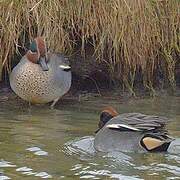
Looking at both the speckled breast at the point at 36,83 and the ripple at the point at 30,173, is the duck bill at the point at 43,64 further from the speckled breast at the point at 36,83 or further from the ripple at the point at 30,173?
the ripple at the point at 30,173

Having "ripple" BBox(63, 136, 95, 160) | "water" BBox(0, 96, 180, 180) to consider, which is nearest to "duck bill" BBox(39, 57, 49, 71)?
"water" BBox(0, 96, 180, 180)

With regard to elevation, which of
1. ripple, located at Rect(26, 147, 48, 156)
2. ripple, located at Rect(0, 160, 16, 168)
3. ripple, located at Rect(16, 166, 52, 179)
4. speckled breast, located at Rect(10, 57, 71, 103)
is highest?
speckled breast, located at Rect(10, 57, 71, 103)

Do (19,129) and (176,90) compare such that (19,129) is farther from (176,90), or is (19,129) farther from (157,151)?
(176,90)

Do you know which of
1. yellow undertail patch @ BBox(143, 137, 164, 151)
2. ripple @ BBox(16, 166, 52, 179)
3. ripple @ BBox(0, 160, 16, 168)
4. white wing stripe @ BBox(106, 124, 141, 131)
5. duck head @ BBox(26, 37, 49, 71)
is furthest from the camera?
duck head @ BBox(26, 37, 49, 71)

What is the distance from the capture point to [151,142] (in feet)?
17.9

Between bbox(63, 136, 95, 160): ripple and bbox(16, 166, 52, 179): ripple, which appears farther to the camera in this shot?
bbox(63, 136, 95, 160): ripple

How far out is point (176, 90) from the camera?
7.78 metres

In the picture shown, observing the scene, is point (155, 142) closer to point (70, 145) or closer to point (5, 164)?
point (70, 145)

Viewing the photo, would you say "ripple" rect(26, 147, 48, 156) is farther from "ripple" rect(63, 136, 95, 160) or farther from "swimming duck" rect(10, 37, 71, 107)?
"swimming duck" rect(10, 37, 71, 107)

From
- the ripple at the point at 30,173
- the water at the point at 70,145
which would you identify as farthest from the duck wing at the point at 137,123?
the ripple at the point at 30,173

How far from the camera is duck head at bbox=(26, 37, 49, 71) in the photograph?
23.2ft

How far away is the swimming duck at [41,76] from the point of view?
715 centimetres

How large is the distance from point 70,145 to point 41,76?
1.61 metres

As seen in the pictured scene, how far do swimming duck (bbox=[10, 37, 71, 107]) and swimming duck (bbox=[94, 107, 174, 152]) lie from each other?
5.11 feet
